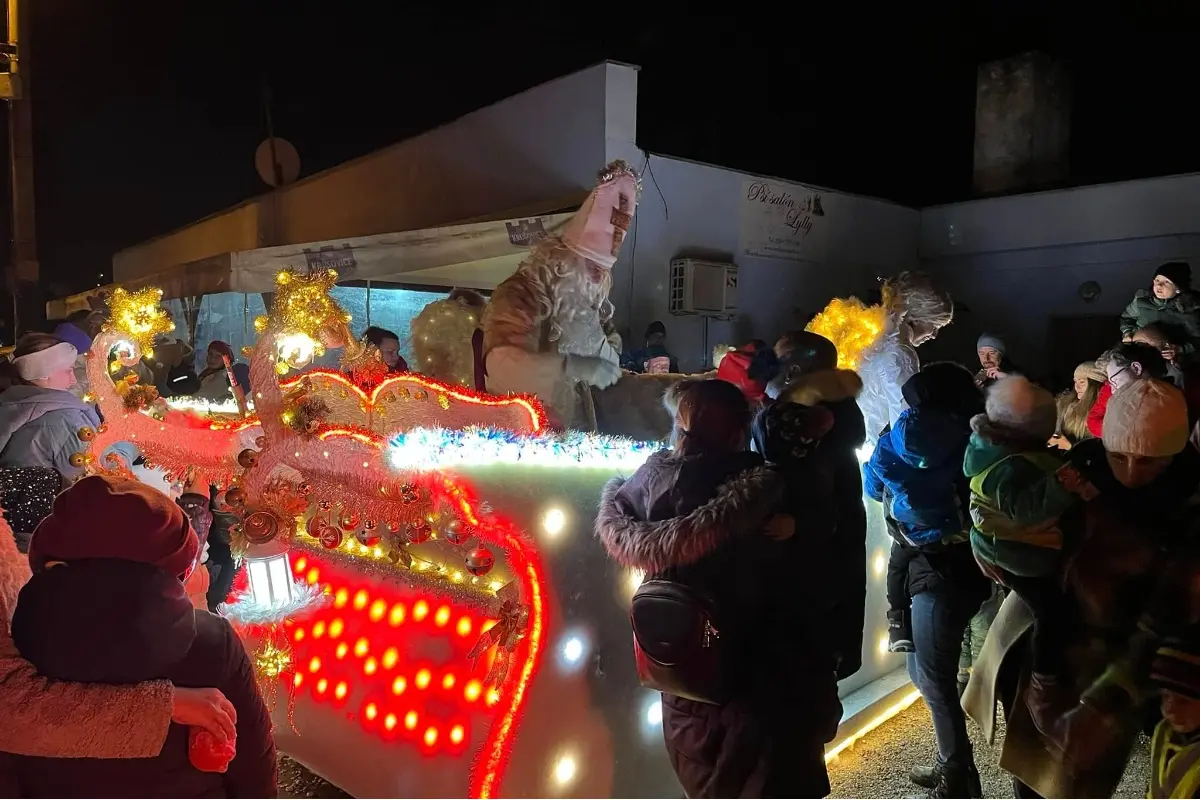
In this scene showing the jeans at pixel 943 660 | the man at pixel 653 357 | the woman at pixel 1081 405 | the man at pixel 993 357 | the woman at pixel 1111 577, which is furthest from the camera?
the man at pixel 653 357

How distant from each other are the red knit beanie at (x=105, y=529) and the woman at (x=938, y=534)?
7.61 feet

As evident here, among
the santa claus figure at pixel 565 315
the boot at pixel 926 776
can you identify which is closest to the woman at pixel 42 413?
the santa claus figure at pixel 565 315

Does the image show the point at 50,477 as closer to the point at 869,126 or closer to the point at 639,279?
the point at 639,279

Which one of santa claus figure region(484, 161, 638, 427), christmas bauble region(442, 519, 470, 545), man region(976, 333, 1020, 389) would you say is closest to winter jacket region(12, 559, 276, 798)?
christmas bauble region(442, 519, 470, 545)

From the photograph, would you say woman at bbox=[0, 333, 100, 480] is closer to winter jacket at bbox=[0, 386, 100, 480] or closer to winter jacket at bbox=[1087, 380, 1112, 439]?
winter jacket at bbox=[0, 386, 100, 480]

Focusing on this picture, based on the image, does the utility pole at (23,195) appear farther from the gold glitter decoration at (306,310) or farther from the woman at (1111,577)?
the woman at (1111,577)

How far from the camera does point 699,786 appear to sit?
2.21 m

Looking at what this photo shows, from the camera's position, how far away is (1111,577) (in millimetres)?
1939

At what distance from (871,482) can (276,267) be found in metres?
5.24

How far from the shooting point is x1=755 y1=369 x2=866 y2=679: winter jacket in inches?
92.2

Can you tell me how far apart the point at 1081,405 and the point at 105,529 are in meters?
4.43

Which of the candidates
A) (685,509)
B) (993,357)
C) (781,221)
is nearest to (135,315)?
(685,509)

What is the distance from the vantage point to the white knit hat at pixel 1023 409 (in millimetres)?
2295

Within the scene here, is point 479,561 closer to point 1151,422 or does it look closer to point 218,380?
point 1151,422
